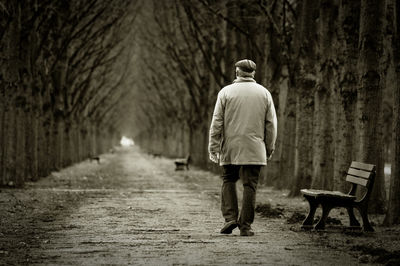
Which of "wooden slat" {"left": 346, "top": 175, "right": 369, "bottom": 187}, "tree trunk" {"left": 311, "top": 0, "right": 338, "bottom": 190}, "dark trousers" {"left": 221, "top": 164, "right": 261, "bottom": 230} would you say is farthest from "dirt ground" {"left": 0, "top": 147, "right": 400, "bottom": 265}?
"tree trunk" {"left": 311, "top": 0, "right": 338, "bottom": 190}

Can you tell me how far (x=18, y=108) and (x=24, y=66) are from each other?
49.7 inches

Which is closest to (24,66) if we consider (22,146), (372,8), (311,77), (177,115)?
(22,146)

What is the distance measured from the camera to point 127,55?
5003cm

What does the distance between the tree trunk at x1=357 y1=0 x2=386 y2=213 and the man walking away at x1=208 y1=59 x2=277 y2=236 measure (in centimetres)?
351

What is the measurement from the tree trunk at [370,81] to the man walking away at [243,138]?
11.5ft

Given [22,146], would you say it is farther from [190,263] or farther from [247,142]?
[190,263]

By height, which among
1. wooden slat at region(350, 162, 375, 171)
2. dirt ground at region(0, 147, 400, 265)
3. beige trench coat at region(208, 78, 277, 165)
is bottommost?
dirt ground at region(0, 147, 400, 265)

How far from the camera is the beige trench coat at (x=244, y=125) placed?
8.26m

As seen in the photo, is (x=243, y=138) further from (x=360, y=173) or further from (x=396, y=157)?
(x=396, y=157)

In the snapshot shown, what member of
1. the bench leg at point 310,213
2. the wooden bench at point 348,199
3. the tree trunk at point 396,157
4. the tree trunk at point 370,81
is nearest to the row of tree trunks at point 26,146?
the tree trunk at point 370,81

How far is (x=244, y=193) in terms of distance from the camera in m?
8.37

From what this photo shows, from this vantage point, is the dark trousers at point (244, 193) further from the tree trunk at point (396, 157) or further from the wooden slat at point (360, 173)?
the tree trunk at point (396, 157)

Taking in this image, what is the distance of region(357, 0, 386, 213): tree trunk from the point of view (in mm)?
11211

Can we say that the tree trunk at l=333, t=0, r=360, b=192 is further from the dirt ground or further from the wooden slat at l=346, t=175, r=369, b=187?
the wooden slat at l=346, t=175, r=369, b=187
